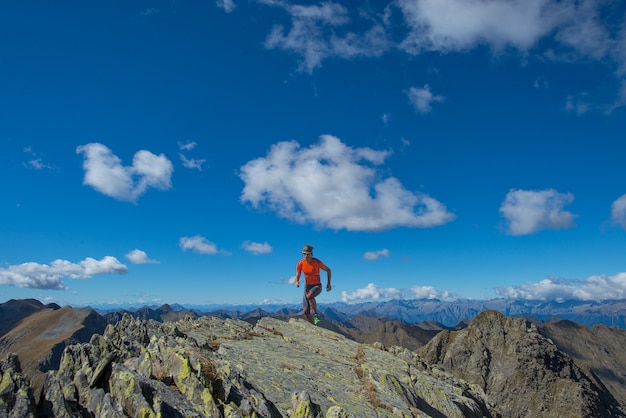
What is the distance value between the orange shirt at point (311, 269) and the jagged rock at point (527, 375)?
4940 inches

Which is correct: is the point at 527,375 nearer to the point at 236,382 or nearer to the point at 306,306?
the point at 306,306

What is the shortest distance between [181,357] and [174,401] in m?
2.35

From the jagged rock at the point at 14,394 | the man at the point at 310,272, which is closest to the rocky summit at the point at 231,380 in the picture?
the jagged rock at the point at 14,394

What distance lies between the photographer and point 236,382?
15.4 metres

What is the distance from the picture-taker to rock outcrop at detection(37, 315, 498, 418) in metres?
12.7

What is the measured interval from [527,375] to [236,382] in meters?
184

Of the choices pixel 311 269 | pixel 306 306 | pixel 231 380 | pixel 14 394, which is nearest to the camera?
pixel 14 394

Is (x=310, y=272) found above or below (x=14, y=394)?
above

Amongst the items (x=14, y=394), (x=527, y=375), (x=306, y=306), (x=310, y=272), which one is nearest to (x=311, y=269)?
(x=310, y=272)

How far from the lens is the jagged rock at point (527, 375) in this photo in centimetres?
14050

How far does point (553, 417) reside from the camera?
138875mm

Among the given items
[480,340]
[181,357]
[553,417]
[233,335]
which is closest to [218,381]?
[181,357]

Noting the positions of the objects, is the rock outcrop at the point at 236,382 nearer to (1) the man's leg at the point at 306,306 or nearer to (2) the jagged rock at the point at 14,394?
(2) the jagged rock at the point at 14,394

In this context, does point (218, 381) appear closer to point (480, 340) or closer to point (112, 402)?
point (112, 402)
